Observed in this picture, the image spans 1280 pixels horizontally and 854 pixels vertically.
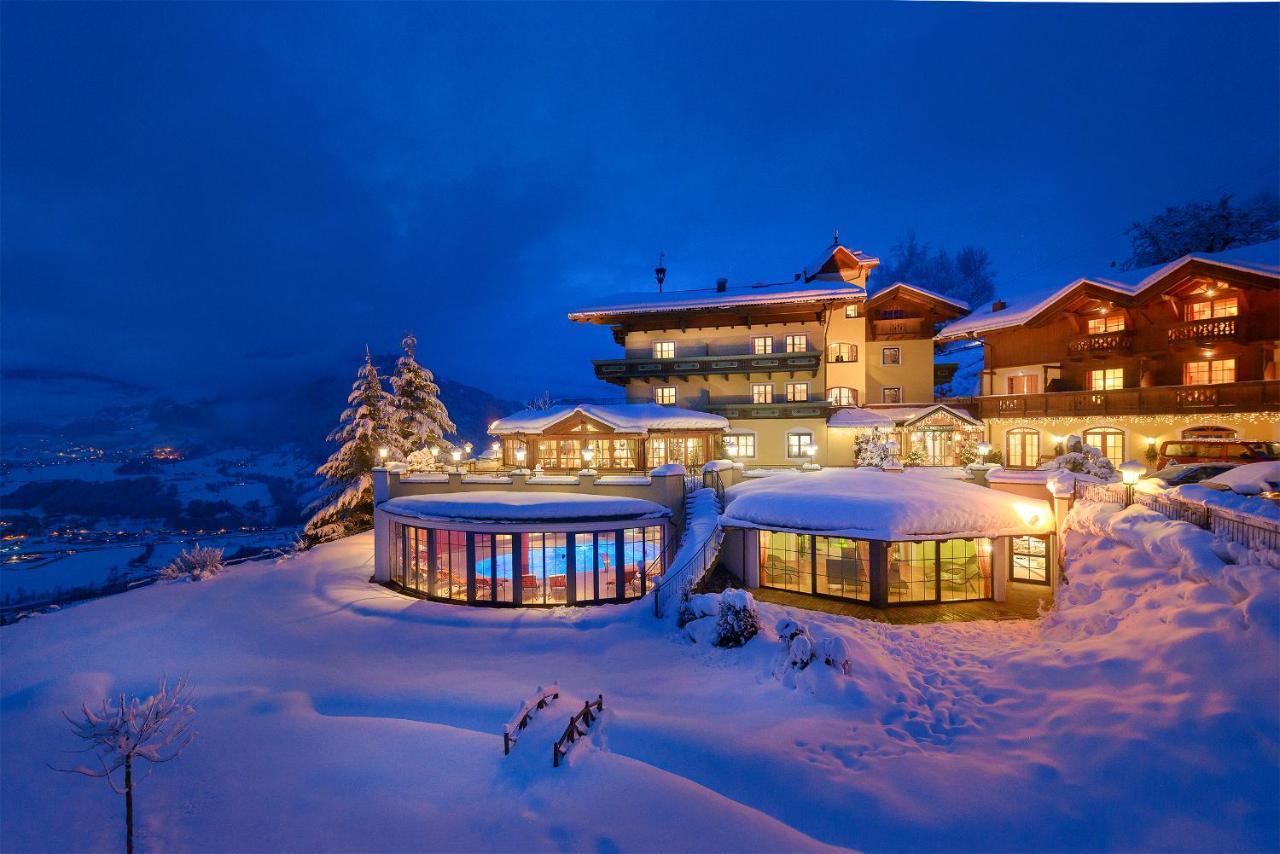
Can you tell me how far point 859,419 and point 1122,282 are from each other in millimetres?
14392

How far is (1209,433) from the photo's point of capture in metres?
20.8

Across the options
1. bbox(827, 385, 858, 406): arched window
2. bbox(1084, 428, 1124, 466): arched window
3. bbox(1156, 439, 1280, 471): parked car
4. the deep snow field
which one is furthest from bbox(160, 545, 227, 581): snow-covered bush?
bbox(1084, 428, 1124, 466): arched window

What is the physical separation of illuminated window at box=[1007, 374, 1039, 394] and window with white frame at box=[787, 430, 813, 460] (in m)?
12.7

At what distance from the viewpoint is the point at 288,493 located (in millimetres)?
68750

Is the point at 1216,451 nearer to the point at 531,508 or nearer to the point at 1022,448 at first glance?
the point at 1022,448

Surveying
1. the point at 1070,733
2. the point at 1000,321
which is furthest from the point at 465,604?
the point at 1000,321

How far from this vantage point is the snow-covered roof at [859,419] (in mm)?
25719

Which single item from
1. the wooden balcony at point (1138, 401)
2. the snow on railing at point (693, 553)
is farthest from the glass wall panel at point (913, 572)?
the wooden balcony at point (1138, 401)

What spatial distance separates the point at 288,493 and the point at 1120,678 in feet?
282

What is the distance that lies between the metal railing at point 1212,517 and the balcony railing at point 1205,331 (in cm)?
1497

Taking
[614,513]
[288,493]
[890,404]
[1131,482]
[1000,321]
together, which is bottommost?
[288,493]

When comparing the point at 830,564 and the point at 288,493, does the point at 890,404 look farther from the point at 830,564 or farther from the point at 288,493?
the point at 288,493

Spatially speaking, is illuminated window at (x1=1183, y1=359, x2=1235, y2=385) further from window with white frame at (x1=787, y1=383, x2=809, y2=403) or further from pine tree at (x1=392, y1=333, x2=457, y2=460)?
pine tree at (x1=392, y1=333, x2=457, y2=460)

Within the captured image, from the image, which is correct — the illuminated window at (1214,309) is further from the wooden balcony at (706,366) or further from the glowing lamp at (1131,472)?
the wooden balcony at (706,366)
